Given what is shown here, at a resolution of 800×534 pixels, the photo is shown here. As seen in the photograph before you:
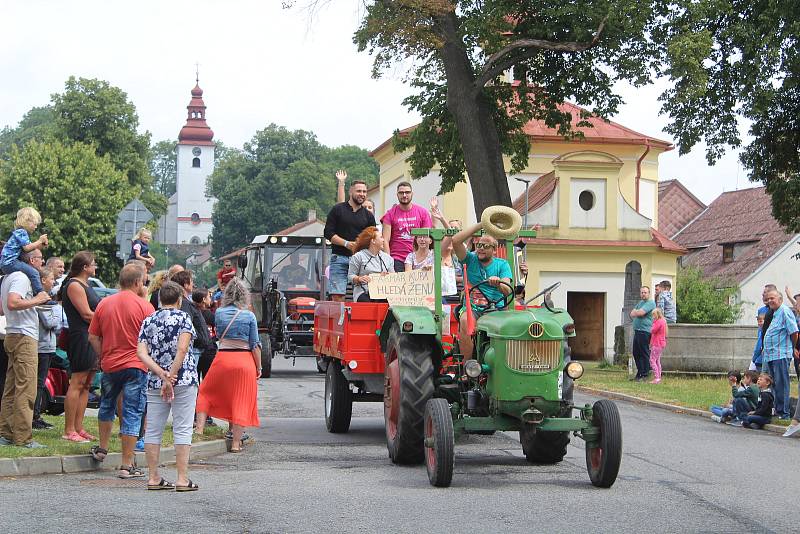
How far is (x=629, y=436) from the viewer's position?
14.9 meters

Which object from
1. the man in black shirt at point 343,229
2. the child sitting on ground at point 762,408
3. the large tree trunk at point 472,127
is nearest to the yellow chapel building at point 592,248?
the large tree trunk at point 472,127

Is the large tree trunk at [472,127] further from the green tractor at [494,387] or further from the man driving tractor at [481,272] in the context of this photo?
the green tractor at [494,387]

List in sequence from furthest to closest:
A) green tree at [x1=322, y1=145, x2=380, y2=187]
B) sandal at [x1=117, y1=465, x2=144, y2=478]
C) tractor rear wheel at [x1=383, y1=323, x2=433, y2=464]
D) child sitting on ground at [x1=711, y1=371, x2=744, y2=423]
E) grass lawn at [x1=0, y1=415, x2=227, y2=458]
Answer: green tree at [x1=322, y1=145, x2=380, y2=187] < child sitting on ground at [x1=711, y1=371, x2=744, y2=423] < tractor rear wheel at [x1=383, y1=323, x2=433, y2=464] < grass lawn at [x1=0, y1=415, x2=227, y2=458] < sandal at [x1=117, y1=465, x2=144, y2=478]

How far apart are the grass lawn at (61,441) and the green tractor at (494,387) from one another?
106 inches

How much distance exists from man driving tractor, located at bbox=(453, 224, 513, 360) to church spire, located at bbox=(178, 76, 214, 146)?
146356 mm

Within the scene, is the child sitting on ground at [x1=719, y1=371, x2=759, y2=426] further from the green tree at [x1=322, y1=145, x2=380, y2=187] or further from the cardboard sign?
the green tree at [x1=322, y1=145, x2=380, y2=187]

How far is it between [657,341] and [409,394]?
15194mm

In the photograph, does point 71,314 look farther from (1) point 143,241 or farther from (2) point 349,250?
(1) point 143,241

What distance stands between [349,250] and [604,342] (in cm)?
3396

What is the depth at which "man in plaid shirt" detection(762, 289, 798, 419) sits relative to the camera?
56.0 feet

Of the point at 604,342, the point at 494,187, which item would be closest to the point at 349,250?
the point at 494,187

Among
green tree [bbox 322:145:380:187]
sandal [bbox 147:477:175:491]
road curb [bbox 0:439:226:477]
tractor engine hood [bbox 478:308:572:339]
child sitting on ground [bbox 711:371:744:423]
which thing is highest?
green tree [bbox 322:145:380:187]

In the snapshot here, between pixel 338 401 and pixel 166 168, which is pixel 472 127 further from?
pixel 166 168

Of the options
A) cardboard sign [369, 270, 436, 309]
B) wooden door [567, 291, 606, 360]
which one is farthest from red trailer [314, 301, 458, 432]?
wooden door [567, 291, 606, 360]
